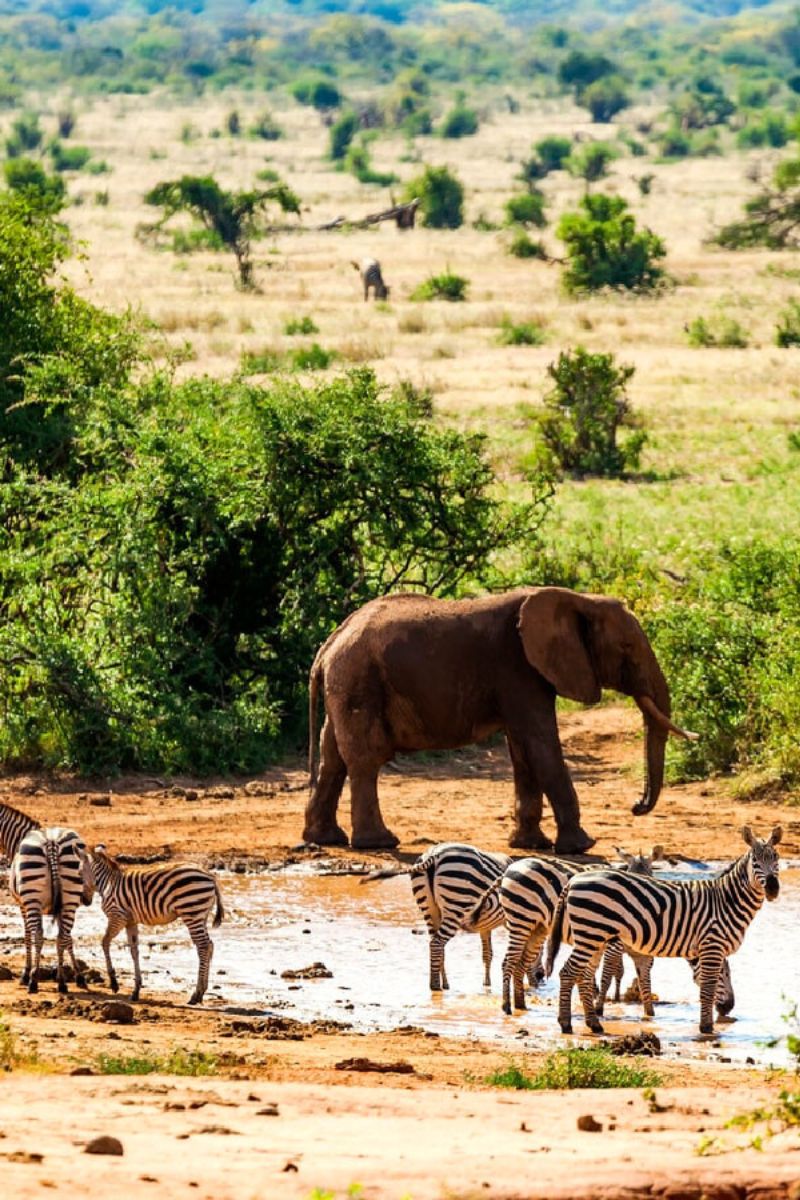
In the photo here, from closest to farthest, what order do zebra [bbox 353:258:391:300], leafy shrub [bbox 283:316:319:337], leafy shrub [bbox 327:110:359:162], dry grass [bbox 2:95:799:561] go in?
1. dry grass [bbox 2:95:799:561]
2. leafy shrub [bbox 283:316:319:337]
3. zebra [bbox 353:258:391:300]
4. leafy shrub [bbox 327:110:359:162]

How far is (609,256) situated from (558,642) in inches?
1366

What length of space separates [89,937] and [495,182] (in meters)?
74.8

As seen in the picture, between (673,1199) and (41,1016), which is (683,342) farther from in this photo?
(673,1199)

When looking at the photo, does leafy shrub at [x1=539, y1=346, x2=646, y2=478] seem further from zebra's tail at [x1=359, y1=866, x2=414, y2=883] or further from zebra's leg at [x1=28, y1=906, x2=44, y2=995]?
zebra's leg at [x1=28, y1=906, x2=44, y2=995]

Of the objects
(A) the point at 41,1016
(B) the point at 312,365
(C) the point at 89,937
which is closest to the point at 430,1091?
(A) the point at 41,1016

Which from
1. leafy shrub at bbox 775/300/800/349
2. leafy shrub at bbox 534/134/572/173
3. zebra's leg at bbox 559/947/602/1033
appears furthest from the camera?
leafy shrub at bbox 534/134/572/173

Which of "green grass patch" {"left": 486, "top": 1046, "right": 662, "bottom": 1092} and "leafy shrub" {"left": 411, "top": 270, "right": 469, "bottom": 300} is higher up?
"leafy shrub" {"left": 411, "top": 270, "right": 469, "bottom": 300}

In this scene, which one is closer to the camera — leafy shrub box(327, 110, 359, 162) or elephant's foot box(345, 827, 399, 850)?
elephant's foot box(345, 827, 399, 850)

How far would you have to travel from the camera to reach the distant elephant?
14.8 m

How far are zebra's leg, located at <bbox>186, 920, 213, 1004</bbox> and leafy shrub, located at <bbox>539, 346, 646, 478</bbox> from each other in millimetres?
18063

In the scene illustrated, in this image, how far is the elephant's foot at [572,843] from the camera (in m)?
14.6

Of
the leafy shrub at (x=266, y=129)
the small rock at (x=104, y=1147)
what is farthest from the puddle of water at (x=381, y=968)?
the leafy shrub at (x=266, y=129)

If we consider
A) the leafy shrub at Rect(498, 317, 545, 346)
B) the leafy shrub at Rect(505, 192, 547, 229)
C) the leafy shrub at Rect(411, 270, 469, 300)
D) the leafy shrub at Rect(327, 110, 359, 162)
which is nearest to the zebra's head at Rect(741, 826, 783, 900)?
the leafy shrub at Rect(498, 317, 545, 346)

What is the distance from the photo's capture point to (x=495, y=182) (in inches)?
3359
